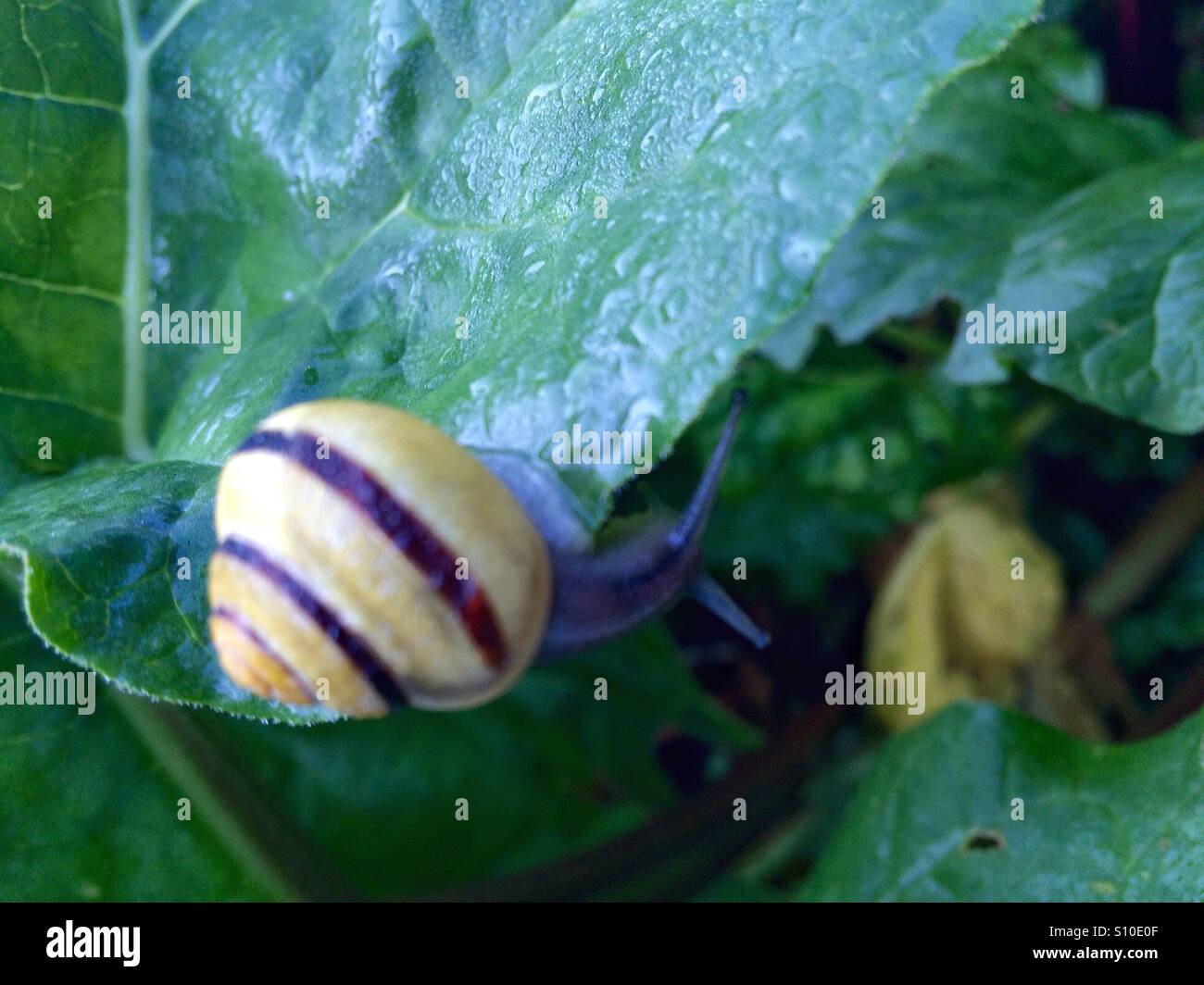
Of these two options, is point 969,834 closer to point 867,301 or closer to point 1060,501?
point 867,301

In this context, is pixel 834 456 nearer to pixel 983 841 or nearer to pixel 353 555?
pixel 983 841

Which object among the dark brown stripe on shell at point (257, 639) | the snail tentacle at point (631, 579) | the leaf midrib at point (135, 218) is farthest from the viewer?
the leaf midrib at point (135, 218)

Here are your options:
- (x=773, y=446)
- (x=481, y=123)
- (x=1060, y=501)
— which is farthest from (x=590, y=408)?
(x=1060, y=501)

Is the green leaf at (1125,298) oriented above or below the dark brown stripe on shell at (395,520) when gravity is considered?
above

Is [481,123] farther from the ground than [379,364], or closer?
farther from the ground

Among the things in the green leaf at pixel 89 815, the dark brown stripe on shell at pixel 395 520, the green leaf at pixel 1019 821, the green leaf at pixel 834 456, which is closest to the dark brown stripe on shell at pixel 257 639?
the dark brown stripe on shell at pixel 395 520

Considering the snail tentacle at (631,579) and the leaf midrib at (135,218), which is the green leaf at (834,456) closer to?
the snail tentacle at (631,579)
